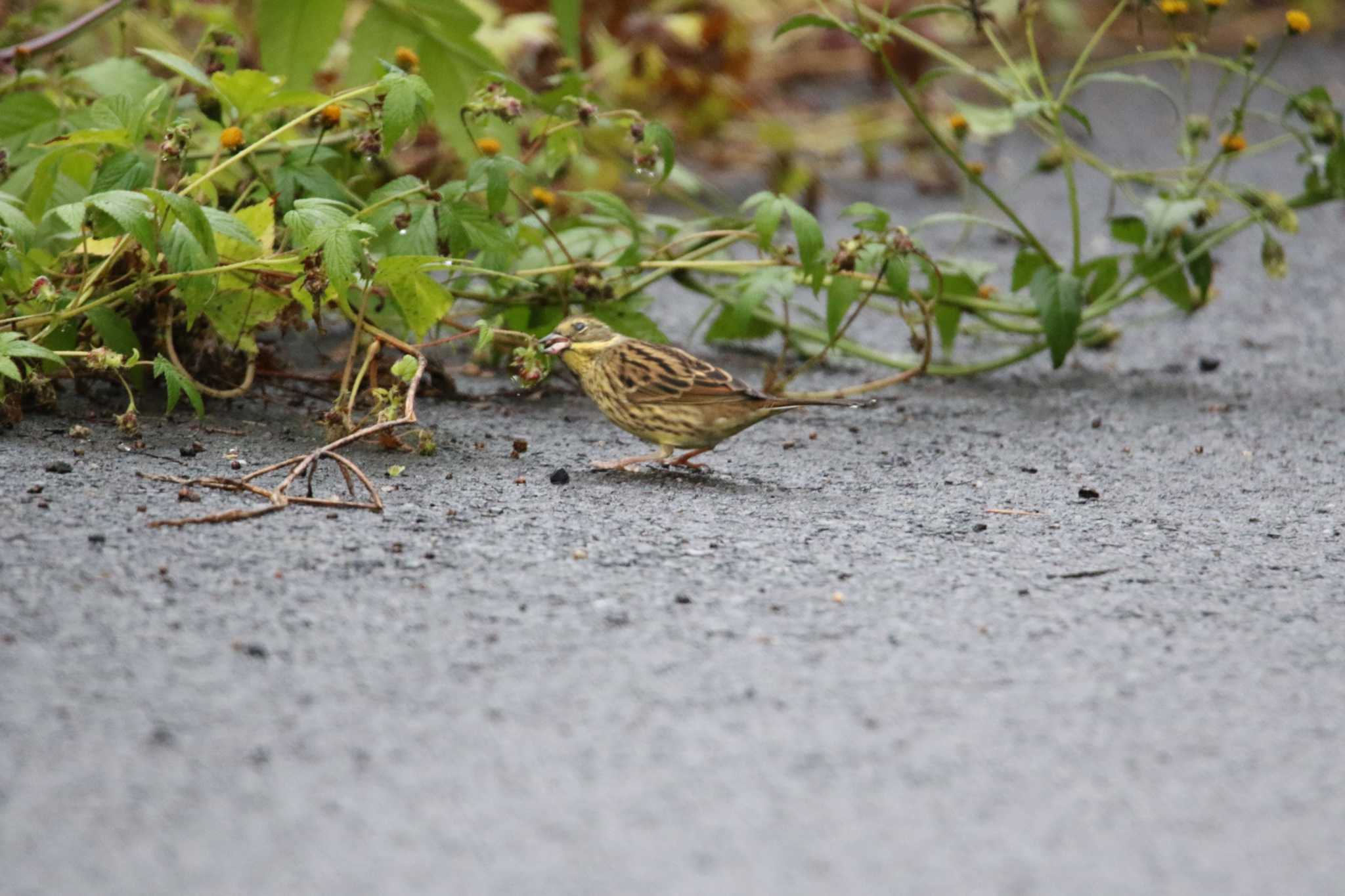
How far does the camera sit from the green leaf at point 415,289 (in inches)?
160

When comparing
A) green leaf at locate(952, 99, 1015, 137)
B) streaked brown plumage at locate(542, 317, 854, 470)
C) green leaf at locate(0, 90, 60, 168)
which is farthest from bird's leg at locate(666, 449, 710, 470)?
green leaf at locate(0, 90, 60, 168)

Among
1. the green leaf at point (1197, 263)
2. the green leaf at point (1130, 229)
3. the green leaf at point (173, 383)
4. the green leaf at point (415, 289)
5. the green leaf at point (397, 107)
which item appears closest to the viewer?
the green leaf at point (173, 383)

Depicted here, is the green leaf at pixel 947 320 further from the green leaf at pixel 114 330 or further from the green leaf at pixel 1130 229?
the green leaf at pixel 114 330

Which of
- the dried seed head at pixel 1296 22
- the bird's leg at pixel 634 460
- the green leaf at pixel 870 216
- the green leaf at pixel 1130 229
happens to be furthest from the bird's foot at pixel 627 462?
the dried seed head at pixel 1296 22

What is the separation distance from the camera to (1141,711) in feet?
8.91

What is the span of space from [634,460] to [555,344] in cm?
49

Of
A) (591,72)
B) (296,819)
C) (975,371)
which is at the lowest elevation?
(296,819)

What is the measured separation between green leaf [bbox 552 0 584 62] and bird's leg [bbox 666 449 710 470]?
1.59 metres

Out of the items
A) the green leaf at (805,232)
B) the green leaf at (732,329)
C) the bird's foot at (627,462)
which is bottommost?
the bird's foot at (627,462)

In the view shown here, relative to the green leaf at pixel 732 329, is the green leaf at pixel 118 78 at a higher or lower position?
higher

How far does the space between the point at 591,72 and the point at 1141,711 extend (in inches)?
274

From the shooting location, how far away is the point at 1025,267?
5527 mm

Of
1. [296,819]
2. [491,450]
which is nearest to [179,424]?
[491,450]

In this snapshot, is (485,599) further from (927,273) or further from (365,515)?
(927,273)
